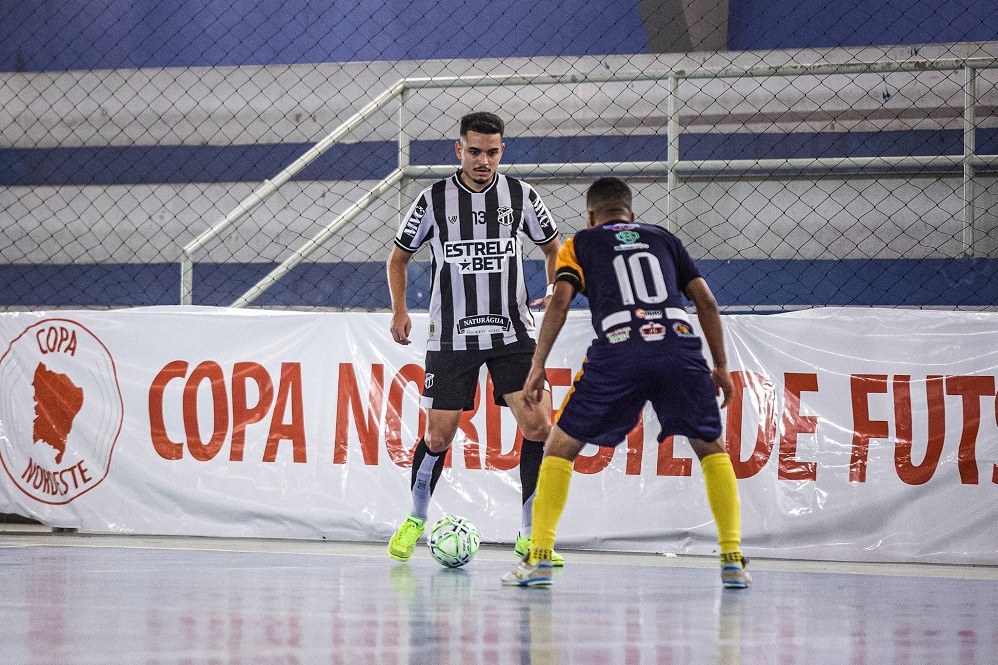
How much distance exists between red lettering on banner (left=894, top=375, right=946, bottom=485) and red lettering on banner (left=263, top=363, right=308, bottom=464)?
2.49 m

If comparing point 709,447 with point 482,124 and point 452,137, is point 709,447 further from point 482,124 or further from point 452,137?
point 452,137

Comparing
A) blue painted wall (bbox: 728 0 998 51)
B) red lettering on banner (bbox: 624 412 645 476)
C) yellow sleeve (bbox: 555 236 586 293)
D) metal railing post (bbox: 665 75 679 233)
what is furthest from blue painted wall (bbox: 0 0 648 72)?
yellow sleeve (bbox: 555 236 586 293)

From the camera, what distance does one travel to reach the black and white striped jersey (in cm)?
482

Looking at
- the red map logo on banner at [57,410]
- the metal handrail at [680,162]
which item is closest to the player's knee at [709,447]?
the metal handrail at [680,162]

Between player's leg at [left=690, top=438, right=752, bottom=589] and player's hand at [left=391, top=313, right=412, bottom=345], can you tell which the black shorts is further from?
player's leg at [left=690, top=438, right=752, bottom=589]

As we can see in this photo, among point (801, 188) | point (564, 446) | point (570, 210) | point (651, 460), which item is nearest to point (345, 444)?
point (651, 460)

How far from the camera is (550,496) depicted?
394cm

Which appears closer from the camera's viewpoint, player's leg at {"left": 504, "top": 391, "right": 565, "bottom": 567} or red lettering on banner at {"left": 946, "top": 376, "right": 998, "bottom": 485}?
player's leg at {"left": 504, "top": 391, "right": 565, "bottom": 567}

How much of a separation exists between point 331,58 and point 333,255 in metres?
1.64

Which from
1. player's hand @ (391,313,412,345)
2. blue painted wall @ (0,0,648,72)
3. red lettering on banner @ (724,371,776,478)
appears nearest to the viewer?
player's hand @ (391,313,412,345)

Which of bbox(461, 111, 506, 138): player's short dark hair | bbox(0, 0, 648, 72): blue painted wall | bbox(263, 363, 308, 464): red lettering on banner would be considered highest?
bbox(0, 0, 648, 72): blue painted wall

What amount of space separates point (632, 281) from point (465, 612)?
137cm

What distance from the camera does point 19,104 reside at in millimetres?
9383

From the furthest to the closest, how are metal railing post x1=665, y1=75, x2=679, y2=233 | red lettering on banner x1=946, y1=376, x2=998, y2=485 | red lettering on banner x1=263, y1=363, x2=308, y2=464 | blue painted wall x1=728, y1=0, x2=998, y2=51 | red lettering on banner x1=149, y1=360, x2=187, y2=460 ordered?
blue painted wall x1=728, y1=0, x2=998, y2=51, metal railing post x1=665, y1=75, x2=679, y2=233, red lettering on banner x1=149, y1=360, x2=187, y2=460, red lettering on banner x1=263, y1=363, x2=308, y2=464, red lettering on banner x1=946, y1=376, x2=998, y2=485
